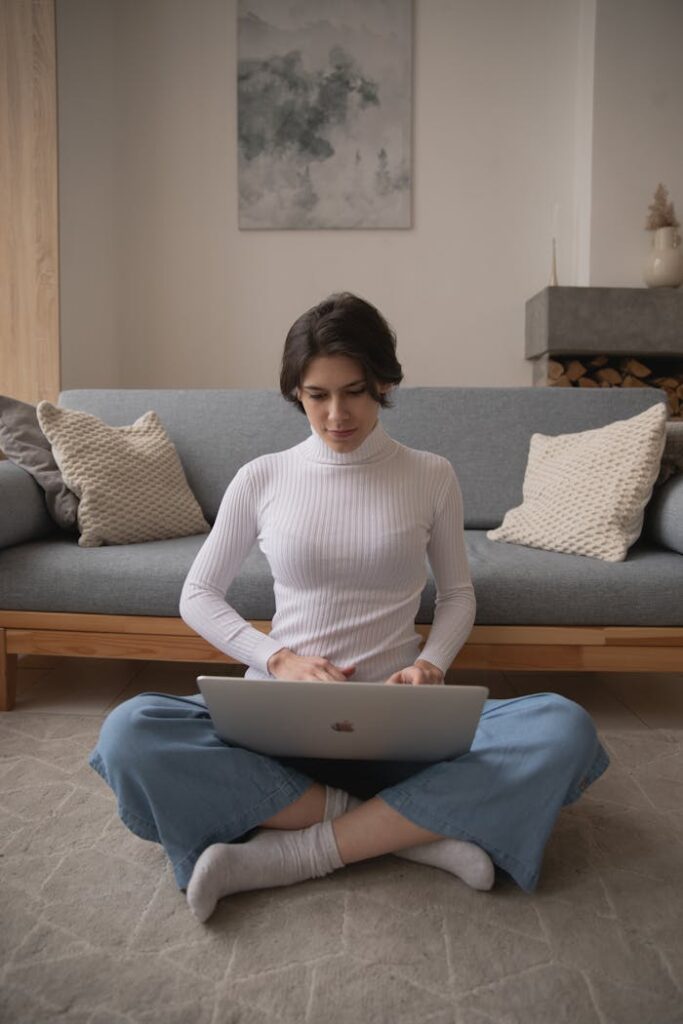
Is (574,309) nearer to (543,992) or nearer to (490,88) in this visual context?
(490,88)

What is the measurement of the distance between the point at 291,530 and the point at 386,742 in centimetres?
39

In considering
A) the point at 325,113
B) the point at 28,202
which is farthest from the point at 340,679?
the point at 325,113

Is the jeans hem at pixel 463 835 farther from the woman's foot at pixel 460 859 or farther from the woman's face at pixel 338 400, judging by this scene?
the woman's face at pixel 338 400

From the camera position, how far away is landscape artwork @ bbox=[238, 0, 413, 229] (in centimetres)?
419

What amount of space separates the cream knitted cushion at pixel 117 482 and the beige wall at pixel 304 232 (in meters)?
1.89

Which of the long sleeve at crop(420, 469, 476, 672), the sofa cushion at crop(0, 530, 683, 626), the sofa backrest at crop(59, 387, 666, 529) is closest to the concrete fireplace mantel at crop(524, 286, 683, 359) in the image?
the sofa backrest at crop(59, 387, 666, 529)

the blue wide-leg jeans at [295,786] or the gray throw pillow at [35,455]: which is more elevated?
the gray throw pillow at [35,455]

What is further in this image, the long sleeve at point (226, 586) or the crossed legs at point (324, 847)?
the long sleeve at point (226, 586)

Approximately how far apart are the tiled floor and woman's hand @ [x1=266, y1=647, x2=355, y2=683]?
0.34 metres

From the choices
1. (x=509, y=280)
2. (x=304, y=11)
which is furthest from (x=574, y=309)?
(x=304, y=11)

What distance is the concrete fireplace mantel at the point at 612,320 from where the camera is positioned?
12.9ft

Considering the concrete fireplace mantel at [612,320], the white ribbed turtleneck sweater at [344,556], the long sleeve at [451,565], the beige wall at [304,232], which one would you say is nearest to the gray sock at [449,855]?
the white ribbed turtleneck sweater at [344,556]

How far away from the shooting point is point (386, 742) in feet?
3.87

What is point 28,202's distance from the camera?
3508 millimetres
